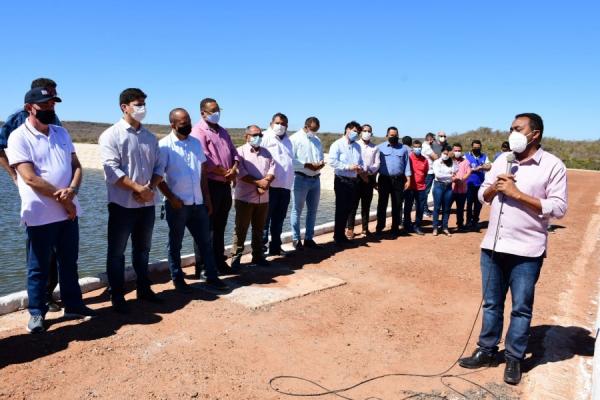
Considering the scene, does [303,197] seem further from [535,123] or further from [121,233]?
[535,123]

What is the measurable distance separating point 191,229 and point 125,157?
124 centimetres

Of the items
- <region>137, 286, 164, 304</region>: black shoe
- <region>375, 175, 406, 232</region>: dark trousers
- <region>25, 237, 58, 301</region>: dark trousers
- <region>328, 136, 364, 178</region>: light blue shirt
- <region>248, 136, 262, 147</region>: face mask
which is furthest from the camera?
<region>375, 175, 406, 232</region>: dark trousers

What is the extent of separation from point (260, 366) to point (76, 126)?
121 m

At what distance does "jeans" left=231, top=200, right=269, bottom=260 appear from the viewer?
21.6ft

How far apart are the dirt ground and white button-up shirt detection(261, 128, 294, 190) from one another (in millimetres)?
1248

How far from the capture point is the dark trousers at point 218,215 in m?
6.03

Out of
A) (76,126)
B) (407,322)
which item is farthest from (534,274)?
(76,126)

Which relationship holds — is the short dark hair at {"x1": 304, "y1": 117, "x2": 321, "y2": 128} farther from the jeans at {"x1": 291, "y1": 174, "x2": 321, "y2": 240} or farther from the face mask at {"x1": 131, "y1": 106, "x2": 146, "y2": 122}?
the face mask at {"x1": 131, "y1": 106, "x2": 146, "y2": 122}

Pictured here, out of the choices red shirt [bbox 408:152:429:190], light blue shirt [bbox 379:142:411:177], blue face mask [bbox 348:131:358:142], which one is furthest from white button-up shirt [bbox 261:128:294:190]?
red shirt [bbox 408:152:429:190]

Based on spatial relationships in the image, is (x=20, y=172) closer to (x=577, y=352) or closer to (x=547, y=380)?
(x=547, y=380)

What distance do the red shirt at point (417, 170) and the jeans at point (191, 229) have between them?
5.28 m

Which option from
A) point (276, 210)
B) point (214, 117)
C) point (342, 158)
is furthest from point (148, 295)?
point (342, 158)

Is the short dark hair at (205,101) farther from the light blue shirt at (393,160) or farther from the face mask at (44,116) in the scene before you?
the light blue shirt at (393,160)

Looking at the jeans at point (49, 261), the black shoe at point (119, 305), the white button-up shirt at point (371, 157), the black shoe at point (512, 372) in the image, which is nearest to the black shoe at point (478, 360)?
the black shoe at point (512, 372)
